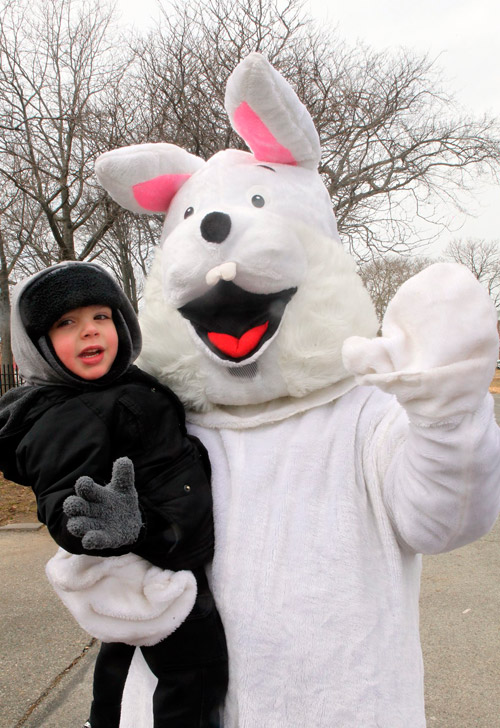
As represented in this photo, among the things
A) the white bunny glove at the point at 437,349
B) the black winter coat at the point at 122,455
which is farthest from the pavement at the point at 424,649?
the white bunny glove at the point at 437,349

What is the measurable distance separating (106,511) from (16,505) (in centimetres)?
568

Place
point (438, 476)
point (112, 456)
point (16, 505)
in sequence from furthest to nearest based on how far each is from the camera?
point (16, 505) < point (112, 456) < point (438, 476)

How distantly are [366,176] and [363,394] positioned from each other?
7.43 m

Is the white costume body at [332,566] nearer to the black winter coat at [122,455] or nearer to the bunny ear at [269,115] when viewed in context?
the black winter coat at [122,455]

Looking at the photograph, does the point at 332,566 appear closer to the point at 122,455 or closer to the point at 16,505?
the point at 122,455

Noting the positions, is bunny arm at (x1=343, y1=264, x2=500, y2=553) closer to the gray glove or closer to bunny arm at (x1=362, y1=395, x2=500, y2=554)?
bunny arm at (x1=362, y1=395, x2=500, y2=554)

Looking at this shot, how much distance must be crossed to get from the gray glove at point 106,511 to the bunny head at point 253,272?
38 cm

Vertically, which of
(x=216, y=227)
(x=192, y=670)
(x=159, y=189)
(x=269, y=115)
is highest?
(x=269, y=115)

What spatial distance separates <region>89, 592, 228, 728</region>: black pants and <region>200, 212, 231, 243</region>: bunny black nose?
2.77 feet

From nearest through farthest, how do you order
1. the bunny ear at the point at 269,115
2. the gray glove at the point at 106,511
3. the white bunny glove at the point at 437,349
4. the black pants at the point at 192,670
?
the white bunny glove at the point at 437,349 → the gray glove at the point at 106,511 → the black pants at the point at 192,670 → the bunny ear at the point at 269,115

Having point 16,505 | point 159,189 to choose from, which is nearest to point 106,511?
point 159,189

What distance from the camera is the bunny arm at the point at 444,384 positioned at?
3.13ft

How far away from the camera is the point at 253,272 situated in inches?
54.6

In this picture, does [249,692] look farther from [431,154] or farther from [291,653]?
[431,154]
